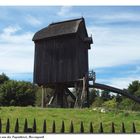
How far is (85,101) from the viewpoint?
25.6 meters

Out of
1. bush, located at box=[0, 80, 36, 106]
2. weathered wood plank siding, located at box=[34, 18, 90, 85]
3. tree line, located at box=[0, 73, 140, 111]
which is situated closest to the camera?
bush, located at box=[0, 80, 36, 106]

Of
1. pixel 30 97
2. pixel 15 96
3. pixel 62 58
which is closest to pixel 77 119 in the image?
pixel 62 58

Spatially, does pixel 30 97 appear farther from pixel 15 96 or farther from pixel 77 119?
pixel 77 119

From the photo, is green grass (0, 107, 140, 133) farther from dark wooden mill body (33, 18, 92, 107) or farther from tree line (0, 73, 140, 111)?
dark wooden mill body (33, 18, 92, 107)

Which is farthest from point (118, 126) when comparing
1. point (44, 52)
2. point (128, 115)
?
point (44, 52)

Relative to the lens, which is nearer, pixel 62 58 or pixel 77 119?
pixel 77 119

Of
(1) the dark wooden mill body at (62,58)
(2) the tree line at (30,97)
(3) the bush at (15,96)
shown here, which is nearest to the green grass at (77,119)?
(3) the bush at (15,96)

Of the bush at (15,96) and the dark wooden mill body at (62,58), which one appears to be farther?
the dark wooden mill body at (62,58)

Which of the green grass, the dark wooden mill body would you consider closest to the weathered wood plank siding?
the dark wooden mill body

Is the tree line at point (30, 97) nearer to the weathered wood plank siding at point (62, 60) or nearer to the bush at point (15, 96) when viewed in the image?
the bush at point (15, 96)

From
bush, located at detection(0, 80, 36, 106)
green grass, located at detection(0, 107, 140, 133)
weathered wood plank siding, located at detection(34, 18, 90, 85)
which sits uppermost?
weathered wood plank siding, located at detection(34, 18, 90, 85)

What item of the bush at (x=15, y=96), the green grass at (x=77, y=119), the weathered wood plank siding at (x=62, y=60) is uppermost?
the weathered wood plank siding at (x=62, y=60)
